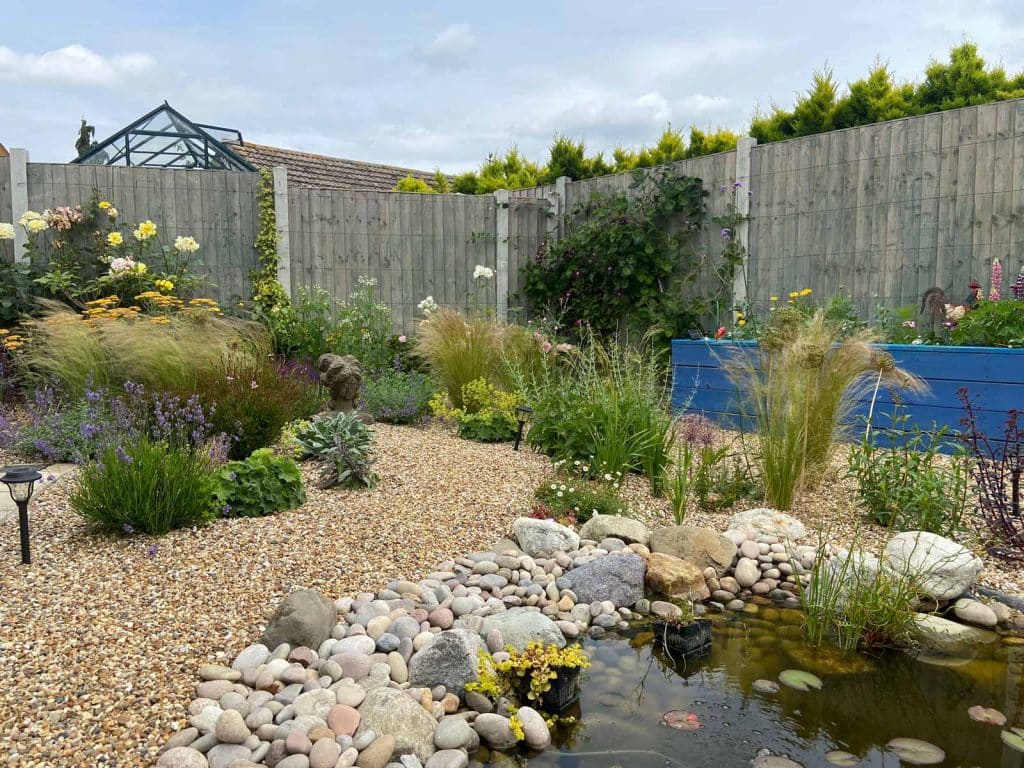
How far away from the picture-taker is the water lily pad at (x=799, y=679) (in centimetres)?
250

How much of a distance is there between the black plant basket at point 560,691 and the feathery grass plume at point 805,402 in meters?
1.95

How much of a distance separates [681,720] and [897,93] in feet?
26.0

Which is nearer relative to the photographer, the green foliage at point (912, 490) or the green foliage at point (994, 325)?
the green foliage at point (912, 490)

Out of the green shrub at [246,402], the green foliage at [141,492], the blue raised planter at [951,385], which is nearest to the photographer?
the green foliage at [141,492]

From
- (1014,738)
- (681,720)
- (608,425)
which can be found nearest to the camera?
(1014,738)

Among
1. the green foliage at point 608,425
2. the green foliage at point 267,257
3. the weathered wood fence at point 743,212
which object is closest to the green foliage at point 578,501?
the green foliage at point 608,425

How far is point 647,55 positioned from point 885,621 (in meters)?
4.58

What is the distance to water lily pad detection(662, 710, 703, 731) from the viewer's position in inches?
89.0

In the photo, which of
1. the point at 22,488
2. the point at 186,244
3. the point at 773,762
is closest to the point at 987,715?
the point at 773,762

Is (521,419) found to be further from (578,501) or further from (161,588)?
(161,588)

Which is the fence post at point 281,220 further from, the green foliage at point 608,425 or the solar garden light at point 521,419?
the green foliage at point 608,425

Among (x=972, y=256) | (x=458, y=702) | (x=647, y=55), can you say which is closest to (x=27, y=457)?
(x=458, y=702)

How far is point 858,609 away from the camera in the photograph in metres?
2.72

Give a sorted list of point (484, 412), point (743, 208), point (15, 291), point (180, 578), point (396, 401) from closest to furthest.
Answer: point (180, 578), point (484, 412), point (396, 401), point (743, 208), point (15, 291)
